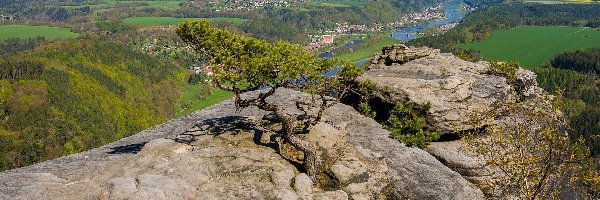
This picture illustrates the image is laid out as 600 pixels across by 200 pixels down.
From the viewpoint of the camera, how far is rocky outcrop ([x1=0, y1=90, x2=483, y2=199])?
69.4 ft

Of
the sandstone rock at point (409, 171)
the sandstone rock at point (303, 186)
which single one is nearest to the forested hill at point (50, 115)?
the sandstone rock at point (409, 171)

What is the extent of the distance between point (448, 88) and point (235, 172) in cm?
2097

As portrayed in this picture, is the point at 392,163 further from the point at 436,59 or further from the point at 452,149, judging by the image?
the point at 436,59

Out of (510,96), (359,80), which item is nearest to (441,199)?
(359,80)

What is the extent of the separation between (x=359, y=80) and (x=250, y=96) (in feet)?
31.5

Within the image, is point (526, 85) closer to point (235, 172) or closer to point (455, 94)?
point (455, 94)

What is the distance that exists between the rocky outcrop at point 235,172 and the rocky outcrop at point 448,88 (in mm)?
6905

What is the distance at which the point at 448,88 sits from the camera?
36.8 meters

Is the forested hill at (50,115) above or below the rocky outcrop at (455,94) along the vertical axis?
below

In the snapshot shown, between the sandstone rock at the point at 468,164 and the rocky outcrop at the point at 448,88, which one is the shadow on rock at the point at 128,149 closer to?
the rocky outcrop at the point at 448,88

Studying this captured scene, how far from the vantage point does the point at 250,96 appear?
4003 centimetres

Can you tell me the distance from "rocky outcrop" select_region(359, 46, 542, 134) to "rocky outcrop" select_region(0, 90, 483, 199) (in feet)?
22.7

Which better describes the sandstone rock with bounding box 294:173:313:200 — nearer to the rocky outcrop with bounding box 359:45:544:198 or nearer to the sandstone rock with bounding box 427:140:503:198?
the sandstone rock with bounding box 427:140:503:198

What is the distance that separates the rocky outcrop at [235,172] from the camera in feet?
69.4
